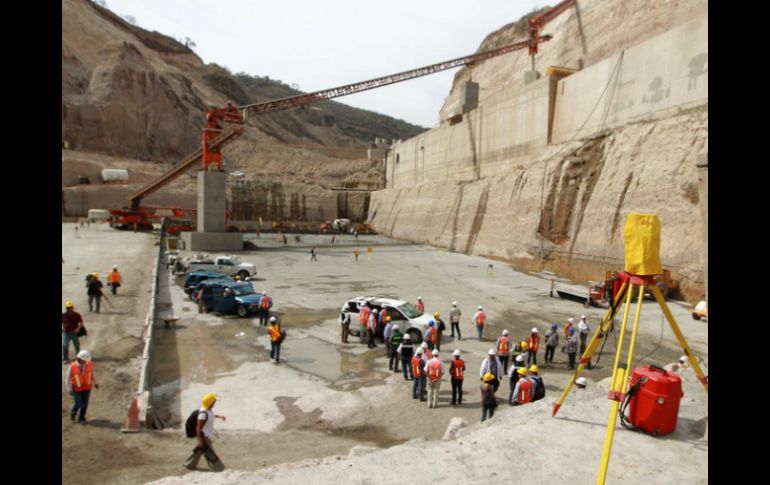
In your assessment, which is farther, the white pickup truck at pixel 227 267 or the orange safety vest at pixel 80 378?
the white pickup truck at pixel 227 267

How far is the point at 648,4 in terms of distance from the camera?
44.2 m

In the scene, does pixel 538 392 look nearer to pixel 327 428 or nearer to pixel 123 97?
pixel 327 428

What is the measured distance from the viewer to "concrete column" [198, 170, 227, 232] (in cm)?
4259

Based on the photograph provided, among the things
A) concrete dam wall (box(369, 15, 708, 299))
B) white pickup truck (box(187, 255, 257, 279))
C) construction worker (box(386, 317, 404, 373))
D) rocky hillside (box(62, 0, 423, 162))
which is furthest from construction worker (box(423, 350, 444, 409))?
rocky hillside (box(62, 0, 423, 162))

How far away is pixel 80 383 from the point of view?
8.00m

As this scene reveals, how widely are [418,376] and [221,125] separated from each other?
157 ft

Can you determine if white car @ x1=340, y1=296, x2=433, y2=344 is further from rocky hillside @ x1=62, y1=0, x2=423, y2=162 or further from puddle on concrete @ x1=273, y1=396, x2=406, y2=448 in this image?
rocky hillside @ x1=62, y1=0, x2=423, y2=162

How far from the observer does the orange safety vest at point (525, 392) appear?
898 centimetres

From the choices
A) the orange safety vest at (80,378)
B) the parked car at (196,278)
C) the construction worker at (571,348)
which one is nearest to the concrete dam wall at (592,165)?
the construction worker at (571,348)

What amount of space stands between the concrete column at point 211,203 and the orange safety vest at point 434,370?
1470 inches

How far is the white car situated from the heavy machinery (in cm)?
3473

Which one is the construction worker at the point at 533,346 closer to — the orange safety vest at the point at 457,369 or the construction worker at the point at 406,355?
the construction worker at the point at 406,355

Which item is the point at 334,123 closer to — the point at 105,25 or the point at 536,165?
the point at 105,25

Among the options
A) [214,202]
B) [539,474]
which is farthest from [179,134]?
[539,474]
